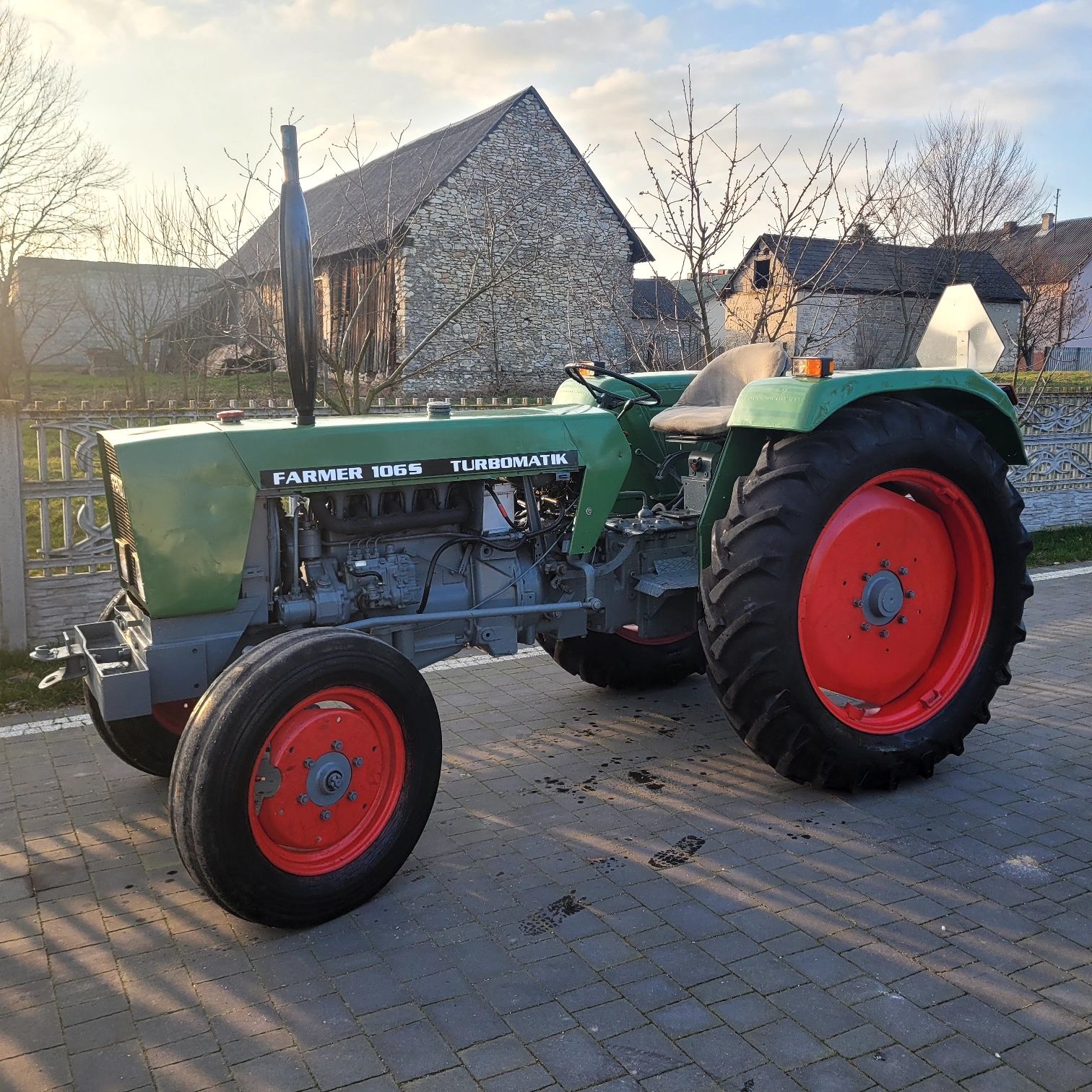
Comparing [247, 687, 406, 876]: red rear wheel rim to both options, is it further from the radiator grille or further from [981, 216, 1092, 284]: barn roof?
[981, 216, 1092, 284]: barn roof

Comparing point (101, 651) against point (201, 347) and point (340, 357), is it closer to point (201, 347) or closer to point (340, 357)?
point (340, 357)

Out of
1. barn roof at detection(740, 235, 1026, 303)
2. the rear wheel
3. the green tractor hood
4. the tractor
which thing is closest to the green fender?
the tractor

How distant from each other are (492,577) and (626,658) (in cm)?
129

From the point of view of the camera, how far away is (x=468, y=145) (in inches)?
882

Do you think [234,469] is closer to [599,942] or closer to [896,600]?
[599,942]

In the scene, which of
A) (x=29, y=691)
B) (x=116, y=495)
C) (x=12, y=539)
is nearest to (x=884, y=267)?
(x=12, y=539)

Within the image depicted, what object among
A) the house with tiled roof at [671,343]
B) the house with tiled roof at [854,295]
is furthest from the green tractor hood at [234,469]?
the house with tiled roof at [671,343]

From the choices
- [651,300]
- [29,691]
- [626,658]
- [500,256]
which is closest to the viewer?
[626,658]

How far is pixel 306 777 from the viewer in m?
3.09

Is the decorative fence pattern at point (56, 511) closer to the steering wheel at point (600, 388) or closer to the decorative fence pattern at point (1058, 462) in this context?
the steering wheel at point (600, 388)

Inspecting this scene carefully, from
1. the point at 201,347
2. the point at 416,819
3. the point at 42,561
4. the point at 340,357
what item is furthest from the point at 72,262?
the point at 416,819

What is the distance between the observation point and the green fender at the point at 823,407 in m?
3.69

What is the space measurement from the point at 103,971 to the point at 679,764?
234 cm

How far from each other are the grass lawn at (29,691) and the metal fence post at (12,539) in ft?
0.74
